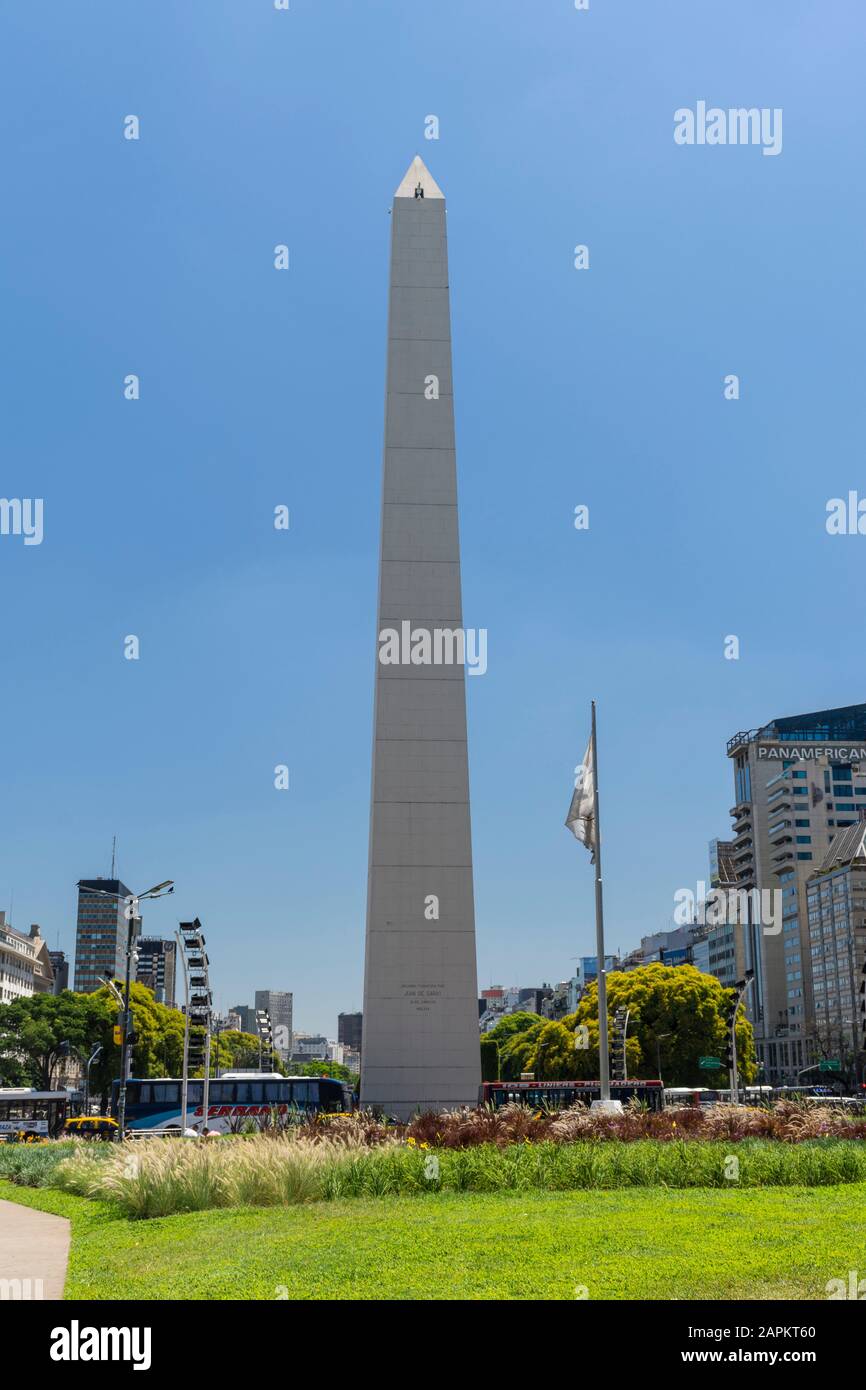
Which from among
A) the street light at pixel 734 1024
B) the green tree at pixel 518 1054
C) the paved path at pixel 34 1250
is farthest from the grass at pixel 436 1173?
the green tree at pixel 518 1054

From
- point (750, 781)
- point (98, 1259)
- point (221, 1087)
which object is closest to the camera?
point (98, 1259)

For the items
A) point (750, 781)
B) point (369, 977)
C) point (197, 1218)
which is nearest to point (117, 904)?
point (750, 781)

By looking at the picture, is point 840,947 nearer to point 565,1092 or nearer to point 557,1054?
point 557,1054

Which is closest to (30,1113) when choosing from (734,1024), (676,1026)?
(676,1026)

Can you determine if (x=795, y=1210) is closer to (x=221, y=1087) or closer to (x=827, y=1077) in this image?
(x=221, y=1087)

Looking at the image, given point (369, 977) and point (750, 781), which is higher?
point (750, 781)

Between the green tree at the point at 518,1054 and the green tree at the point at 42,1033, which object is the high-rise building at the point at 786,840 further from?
the green tree at the point at 42,1033
